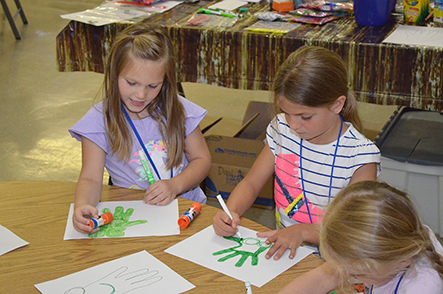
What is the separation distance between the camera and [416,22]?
2.04m

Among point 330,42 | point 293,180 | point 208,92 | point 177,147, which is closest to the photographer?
point 293,180

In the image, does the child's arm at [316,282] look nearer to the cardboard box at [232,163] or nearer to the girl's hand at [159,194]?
the girl's hand at [159,194]

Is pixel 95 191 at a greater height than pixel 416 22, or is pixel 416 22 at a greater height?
pixel 416 22

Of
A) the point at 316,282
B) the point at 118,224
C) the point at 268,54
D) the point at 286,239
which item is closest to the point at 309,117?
the point at 286,239

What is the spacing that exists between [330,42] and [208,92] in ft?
5.98

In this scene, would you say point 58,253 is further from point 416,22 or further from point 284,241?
point 416,22

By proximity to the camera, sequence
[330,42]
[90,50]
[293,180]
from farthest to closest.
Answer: [90,50]
[330,42]
[293,180]

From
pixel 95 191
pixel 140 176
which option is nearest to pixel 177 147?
pixel 140 176

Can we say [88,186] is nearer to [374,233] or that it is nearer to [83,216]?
[83,216]

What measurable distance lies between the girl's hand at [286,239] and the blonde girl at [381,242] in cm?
15

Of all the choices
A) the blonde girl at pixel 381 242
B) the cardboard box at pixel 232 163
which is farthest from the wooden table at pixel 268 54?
the blonde girl at pixel 381 242

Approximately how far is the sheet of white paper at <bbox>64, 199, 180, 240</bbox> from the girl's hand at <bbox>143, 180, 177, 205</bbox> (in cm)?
1

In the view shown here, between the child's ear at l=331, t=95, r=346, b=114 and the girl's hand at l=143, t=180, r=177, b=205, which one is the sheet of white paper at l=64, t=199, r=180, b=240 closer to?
the girl's hand at l=143, t=180, r=177, b=205

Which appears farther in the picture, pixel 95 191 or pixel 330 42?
pixel 330 42
